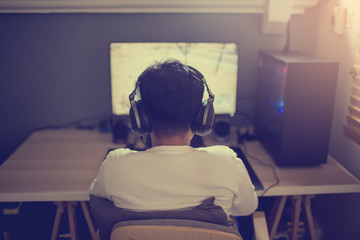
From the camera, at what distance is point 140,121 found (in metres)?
1.06

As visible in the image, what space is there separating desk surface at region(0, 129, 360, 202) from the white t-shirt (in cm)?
40

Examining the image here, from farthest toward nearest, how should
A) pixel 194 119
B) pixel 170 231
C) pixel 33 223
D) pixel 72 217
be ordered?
1. pixel 33 223
2. pixel 72 217
3. pixel 194 119
4. pixel 170 231

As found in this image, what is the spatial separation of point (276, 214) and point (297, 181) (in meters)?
0.22

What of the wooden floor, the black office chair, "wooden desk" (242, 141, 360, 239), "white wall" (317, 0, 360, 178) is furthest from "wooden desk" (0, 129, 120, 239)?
"white wall" (317, 0, 360, 178)

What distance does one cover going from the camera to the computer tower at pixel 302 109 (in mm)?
1398

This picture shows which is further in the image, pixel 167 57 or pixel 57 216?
pixel 167 57

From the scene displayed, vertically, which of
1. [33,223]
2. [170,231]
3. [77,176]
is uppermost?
[170,231]

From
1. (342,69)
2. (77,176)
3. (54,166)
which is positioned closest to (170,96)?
(77,176)

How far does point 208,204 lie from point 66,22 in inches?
51.9

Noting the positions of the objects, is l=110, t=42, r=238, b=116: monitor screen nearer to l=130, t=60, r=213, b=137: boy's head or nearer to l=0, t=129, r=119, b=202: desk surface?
l=0, t=129, r=119, b=202: desk surface

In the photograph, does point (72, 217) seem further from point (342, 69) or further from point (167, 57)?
point (342, 69)

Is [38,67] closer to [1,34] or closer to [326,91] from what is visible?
[1,34]

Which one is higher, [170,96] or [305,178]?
[170,96]

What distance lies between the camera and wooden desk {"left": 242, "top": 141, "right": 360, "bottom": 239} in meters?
1.37
